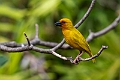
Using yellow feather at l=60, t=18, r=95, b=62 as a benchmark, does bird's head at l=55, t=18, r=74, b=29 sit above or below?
above

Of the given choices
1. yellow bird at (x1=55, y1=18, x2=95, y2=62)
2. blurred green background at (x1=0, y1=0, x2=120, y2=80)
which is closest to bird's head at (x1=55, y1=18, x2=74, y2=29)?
yellow bird at (x1=55, y1=18, x2=95, y2=62)

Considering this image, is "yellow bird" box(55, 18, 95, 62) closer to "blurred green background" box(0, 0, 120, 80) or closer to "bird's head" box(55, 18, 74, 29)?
"bird's head" box(55, 18, 74, 29)

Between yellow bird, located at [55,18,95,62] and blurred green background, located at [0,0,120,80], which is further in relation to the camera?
blurred green background, located at [0,0,120,80]

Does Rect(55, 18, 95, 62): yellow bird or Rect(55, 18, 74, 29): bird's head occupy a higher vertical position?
Rect(55, 18, 74, 29): bird's head

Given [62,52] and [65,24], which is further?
[62,52]

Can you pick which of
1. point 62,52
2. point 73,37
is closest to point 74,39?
point 73,37

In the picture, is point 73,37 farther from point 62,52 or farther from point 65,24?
point 62,52

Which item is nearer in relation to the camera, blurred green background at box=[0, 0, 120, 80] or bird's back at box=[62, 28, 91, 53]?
bird's back at box=[62, 28, 91, 53]

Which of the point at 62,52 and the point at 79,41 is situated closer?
the point at 79,41

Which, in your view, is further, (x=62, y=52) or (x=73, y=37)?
(x=62, y=52)

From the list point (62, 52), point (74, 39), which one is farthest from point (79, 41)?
point (62, 52)

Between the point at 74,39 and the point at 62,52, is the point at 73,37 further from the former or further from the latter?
the point at 62,52

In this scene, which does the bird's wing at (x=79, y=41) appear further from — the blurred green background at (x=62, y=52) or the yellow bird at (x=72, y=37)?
the blurred green background at (x=62, y=52)

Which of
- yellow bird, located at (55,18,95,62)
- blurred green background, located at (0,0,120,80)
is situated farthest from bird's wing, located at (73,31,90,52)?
blurred green background, located at (0,0,120,80)
